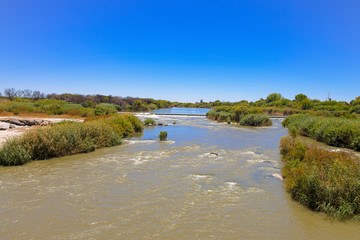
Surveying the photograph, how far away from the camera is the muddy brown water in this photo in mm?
6016

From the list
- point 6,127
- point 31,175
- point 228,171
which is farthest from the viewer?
point 6,127

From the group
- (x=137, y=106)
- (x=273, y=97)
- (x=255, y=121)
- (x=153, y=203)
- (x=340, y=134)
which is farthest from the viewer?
(x=273, y=97)

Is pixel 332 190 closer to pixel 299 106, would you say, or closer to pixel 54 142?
pixel 54 142

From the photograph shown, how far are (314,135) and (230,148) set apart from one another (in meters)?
10.2

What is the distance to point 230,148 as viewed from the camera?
58.4 ft

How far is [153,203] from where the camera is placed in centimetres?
771

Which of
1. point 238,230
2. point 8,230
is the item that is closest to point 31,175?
point 8,230

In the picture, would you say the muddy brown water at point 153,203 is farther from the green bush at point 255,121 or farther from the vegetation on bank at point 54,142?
the green bush at point 255,121

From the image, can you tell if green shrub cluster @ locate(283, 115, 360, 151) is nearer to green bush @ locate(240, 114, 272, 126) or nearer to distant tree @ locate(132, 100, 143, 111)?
green bush @ locate(240, 114, 272, 126)

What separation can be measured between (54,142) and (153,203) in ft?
30.3

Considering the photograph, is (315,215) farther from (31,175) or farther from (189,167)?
(31,175)

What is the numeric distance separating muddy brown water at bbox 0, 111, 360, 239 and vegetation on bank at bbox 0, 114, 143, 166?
78 centimetres

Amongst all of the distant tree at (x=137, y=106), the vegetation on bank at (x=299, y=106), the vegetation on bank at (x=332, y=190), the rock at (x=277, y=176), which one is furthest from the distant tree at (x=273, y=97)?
the vegetation on bank at (x=332, y=190)

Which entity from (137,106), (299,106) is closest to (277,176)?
(137,106)
